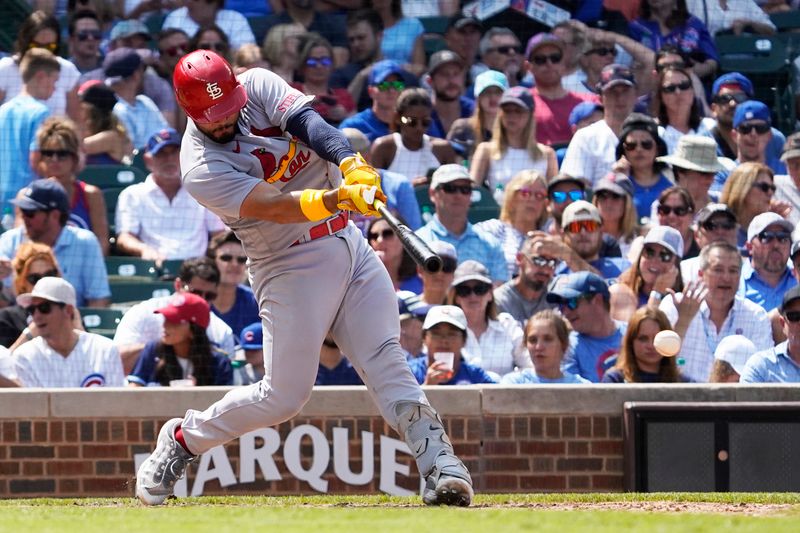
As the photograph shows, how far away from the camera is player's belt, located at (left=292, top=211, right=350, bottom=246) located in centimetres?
477

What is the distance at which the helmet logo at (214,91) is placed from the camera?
4.53 metres

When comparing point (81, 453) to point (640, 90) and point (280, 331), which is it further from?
point (640, 90)

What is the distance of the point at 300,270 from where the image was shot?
4.76 m

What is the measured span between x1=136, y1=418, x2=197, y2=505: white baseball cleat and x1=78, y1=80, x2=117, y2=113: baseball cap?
486cm

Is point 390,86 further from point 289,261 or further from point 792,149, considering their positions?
point 289,261

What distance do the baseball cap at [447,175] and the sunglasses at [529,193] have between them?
0.38 m

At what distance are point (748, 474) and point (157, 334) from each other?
3.11m

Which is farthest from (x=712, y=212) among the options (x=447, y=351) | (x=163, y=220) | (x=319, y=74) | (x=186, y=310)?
(x=163, y=220)

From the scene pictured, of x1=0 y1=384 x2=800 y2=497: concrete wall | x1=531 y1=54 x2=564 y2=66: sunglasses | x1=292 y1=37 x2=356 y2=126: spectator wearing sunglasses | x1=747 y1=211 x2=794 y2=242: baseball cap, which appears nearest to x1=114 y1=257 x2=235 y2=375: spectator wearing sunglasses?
x1=0 y1=384 x2=800 y2=497: concrete wall

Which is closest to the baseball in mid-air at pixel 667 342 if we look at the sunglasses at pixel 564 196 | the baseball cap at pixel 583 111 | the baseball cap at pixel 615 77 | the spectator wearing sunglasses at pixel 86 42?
the sunglasses at pixel 564 196

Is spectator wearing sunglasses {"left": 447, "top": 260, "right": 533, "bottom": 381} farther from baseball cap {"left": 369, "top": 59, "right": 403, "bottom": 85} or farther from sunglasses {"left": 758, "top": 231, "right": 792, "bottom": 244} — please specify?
baseball cap {"left": 369, "top": 59, "right": 403, "bottom": 85}

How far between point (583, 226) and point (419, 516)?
4.12 m

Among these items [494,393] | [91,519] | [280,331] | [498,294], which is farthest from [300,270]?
[498,294]

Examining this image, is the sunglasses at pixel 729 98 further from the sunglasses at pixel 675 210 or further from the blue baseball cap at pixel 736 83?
the sunglasses at pixel 675 210
